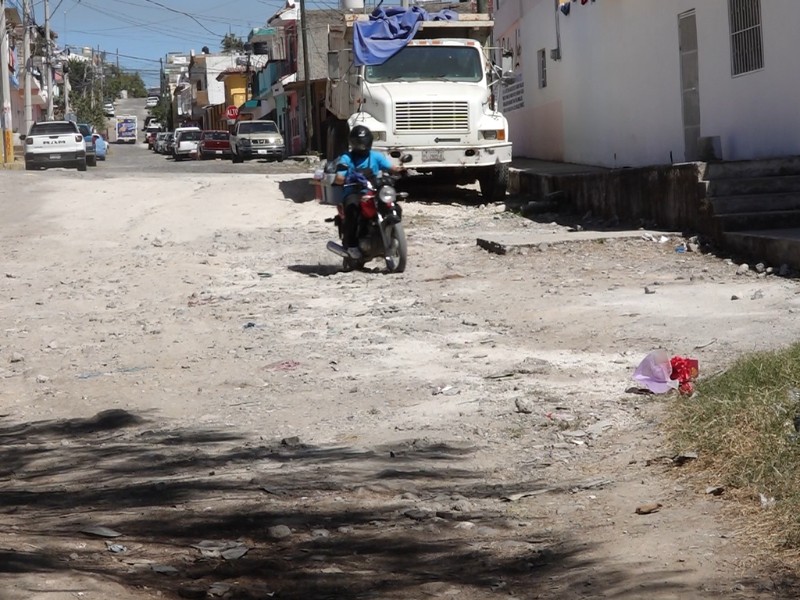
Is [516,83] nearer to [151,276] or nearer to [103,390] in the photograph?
[151,276]

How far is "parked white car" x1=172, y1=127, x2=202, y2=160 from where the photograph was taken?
5566 centimetres

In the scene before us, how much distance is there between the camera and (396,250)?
13.0 meters

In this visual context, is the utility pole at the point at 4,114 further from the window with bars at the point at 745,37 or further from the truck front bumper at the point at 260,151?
the window with bars at the point at 745,37

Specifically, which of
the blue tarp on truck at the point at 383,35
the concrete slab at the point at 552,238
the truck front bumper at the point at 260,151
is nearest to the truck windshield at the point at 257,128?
the truck front bumper at the point at 260,151

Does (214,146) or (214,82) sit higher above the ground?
(214,82)

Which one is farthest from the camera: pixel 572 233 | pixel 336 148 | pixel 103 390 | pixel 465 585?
pixel 336 148

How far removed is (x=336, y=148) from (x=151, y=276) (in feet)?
36.8

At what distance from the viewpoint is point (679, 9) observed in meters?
17.2

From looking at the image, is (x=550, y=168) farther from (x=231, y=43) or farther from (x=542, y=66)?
(x=231, y=43)

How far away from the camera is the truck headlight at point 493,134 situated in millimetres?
19547

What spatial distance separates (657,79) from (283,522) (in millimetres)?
14519

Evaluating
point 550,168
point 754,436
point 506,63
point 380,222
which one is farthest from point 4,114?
point 754,436

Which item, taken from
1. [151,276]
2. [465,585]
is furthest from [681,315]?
[151,276]

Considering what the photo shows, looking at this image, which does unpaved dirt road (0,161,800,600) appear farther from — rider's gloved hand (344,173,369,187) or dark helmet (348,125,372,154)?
dark helmet (348,125,372,154)
